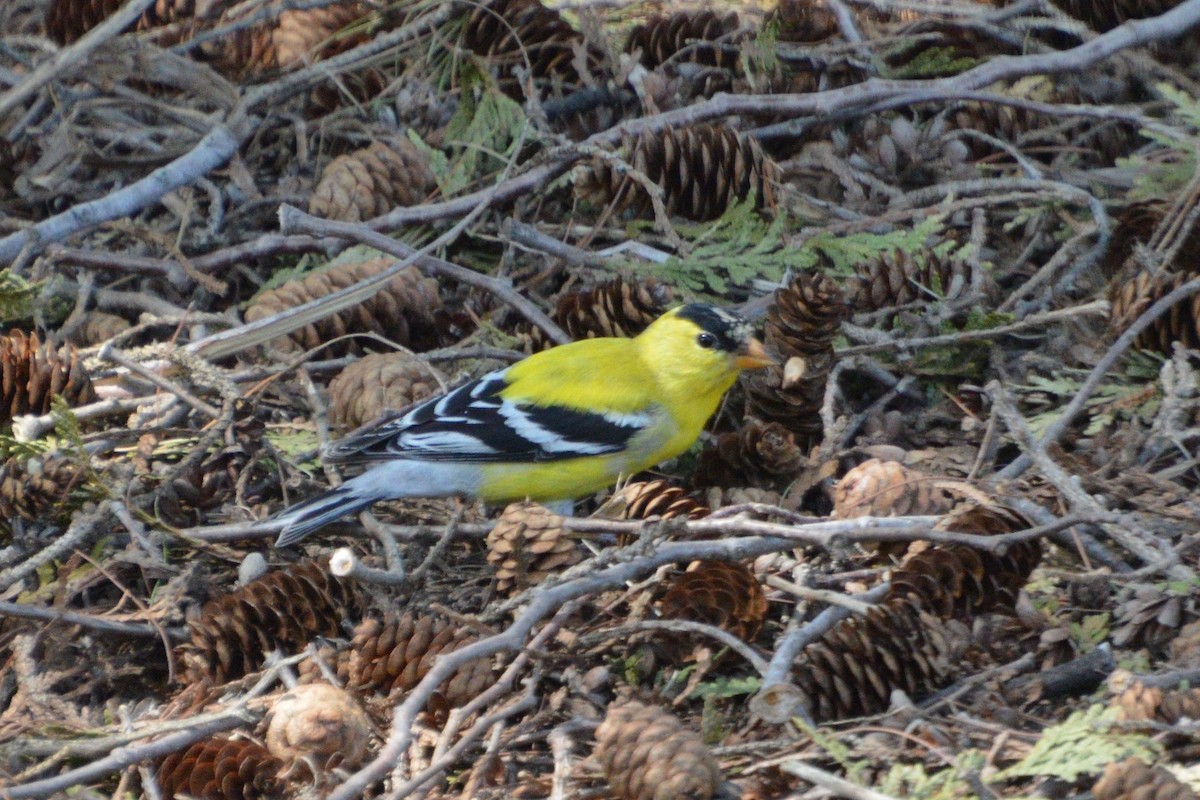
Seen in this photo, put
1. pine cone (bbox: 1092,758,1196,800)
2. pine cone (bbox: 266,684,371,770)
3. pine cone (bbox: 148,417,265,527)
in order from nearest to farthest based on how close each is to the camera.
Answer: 1. pine cone (bbox: 1092,758,1196,800)
2. pine cone (bbox: 266,684,371,770)
3. pine cone (bbox: 148,417,265,527)

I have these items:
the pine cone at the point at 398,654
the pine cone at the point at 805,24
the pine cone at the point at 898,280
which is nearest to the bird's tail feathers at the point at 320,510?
the pine cone at the point at 398,654

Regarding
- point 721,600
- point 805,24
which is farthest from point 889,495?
point 805,24

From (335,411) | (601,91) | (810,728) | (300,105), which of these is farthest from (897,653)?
(300,105)

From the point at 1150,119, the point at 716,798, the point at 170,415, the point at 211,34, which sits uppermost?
the point at 211,34

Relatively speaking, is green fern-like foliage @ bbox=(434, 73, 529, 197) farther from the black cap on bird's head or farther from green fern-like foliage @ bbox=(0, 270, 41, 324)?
green fern-like foliage @ bbox=(0, 270, 41, 324)

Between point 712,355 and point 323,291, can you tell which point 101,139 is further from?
point 712,355

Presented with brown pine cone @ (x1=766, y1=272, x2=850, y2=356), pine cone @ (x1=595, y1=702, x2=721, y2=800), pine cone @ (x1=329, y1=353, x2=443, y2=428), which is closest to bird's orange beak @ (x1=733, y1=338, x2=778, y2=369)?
brown pine cone @ (x1=766, y1=272, x2=850, y2=356)

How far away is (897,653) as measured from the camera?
263 cm

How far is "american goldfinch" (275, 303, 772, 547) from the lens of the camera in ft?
12.5

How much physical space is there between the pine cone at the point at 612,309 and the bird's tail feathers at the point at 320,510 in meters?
0.96

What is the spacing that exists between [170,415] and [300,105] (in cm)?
175

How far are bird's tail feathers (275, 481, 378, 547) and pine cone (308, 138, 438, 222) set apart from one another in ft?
4.38

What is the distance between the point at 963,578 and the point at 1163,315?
1234 millimetres

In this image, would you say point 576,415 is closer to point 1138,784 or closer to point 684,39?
point 684,39
